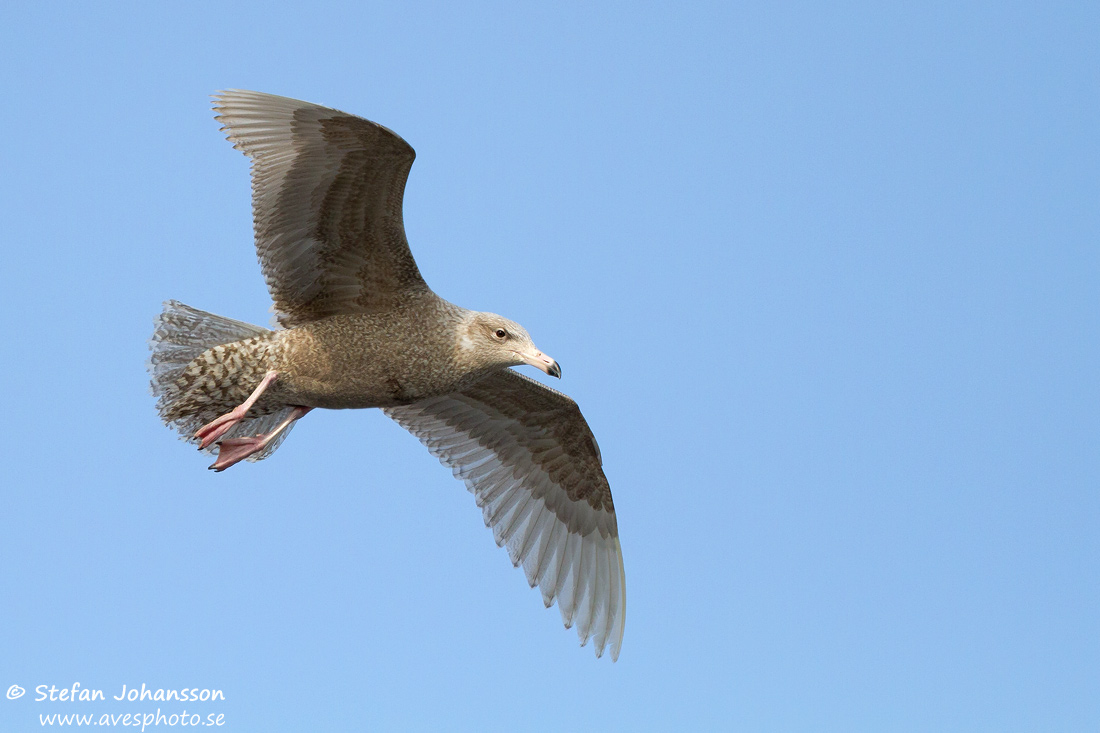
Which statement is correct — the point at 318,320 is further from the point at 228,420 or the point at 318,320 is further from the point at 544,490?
the point at 544,490

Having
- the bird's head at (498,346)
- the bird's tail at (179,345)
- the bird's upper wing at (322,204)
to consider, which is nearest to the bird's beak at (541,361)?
the bird's head at (498,346)

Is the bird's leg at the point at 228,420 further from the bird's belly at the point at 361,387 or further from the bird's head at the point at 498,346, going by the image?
the bird's head at the point at 498,346

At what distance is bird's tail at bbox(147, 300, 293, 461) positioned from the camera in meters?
10.0

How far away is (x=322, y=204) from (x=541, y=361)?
1.85m

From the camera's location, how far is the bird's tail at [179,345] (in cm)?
1002

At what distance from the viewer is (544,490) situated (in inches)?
467

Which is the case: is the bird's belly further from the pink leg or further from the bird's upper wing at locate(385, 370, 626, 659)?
the bird's upper wing at locate(385, 370, 626, 659)

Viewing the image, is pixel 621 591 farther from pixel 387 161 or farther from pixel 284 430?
pixel 387 161

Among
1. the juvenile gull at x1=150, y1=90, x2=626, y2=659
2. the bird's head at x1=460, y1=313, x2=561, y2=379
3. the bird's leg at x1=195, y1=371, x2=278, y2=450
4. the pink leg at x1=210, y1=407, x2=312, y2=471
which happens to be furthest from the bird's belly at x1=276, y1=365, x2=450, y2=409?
the pink leg at x1=210, y1=407, x2=312, y2=471

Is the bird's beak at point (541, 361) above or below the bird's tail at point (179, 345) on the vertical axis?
above

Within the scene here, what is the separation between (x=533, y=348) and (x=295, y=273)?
1.78m

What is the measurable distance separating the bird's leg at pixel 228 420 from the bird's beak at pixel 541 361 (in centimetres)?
177

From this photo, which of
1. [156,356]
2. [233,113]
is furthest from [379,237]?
[156,356]

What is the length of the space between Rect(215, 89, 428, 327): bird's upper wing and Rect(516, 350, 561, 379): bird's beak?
2.97 feet
